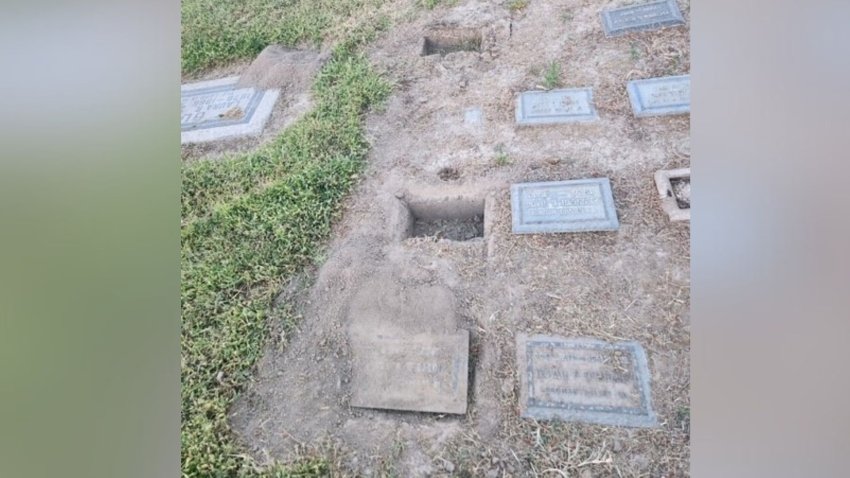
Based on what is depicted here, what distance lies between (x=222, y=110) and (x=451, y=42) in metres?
0.62

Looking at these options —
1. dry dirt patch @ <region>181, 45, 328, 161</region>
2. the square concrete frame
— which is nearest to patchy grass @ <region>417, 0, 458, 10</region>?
dry dirt patch @ <region>181, 45, 328, 161</region>

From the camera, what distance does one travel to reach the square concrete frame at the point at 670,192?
3.33ft

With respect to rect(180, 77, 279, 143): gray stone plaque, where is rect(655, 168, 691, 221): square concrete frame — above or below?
below

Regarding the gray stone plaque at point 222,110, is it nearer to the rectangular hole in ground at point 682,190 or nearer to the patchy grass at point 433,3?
the patchy grass at point 433,3

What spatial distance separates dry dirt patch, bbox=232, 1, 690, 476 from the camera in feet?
2.83

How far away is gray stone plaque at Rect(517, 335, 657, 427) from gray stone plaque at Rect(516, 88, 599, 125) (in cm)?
54

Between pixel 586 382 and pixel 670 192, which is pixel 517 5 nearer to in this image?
pixel 670 192

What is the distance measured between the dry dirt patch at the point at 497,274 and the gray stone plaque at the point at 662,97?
0.03 meters

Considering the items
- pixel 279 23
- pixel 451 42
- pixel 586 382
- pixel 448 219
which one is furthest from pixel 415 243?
pixel 279 23

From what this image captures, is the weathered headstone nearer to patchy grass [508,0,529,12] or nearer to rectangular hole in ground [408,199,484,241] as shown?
rectangular hole in ground [408,199,484,241]

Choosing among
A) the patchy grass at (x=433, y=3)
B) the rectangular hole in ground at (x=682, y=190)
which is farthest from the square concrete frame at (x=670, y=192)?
Result: the patchy grass at (x=433, y=3)
